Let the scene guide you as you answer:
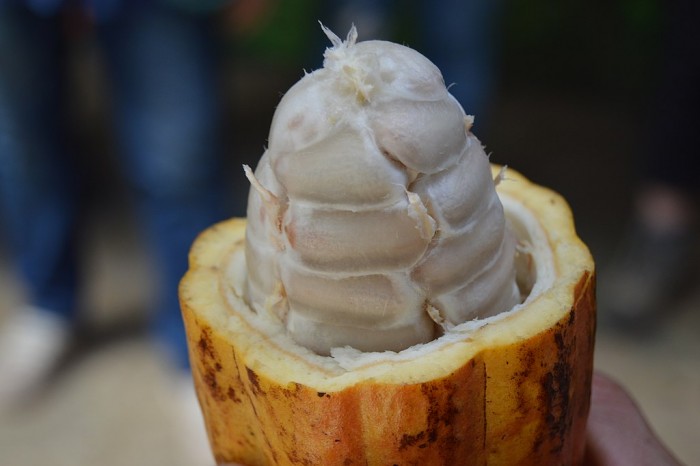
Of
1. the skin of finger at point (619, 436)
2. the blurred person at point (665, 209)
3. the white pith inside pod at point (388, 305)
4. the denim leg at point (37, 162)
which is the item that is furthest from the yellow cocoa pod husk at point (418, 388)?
the blurred person at point (665, 209)

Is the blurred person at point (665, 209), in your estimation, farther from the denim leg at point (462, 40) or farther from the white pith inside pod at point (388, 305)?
the white pith inside pod at point (388, 305)

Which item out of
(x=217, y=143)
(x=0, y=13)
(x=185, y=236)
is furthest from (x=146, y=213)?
(x=0, y=13)

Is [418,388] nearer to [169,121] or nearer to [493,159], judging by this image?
[169,121]

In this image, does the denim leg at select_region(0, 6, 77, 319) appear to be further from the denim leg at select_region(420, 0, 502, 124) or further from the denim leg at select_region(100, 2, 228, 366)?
the denim leg at select_region(420, 0, 502, 124)

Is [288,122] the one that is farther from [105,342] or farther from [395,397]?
[105,342]

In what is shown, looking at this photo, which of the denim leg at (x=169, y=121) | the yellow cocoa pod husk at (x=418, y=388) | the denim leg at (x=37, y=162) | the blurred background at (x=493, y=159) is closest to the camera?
the yellow cocoa pod husk at (x=418, y=388)

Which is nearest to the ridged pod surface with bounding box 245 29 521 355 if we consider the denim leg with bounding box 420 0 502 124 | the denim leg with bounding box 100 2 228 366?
the denim leg with bounding box 100 2 228 366

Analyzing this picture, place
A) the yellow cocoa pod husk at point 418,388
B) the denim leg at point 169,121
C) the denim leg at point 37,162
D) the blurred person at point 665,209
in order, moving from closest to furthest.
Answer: the yellow cocoa pod husk at point 418,388 < the denim leg at point 169,121 < the denim leg at point 37,162 < the blurred person at point 665,209

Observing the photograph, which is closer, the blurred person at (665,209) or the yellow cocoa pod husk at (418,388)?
the yellow cocoa pod husk at (418,388)
